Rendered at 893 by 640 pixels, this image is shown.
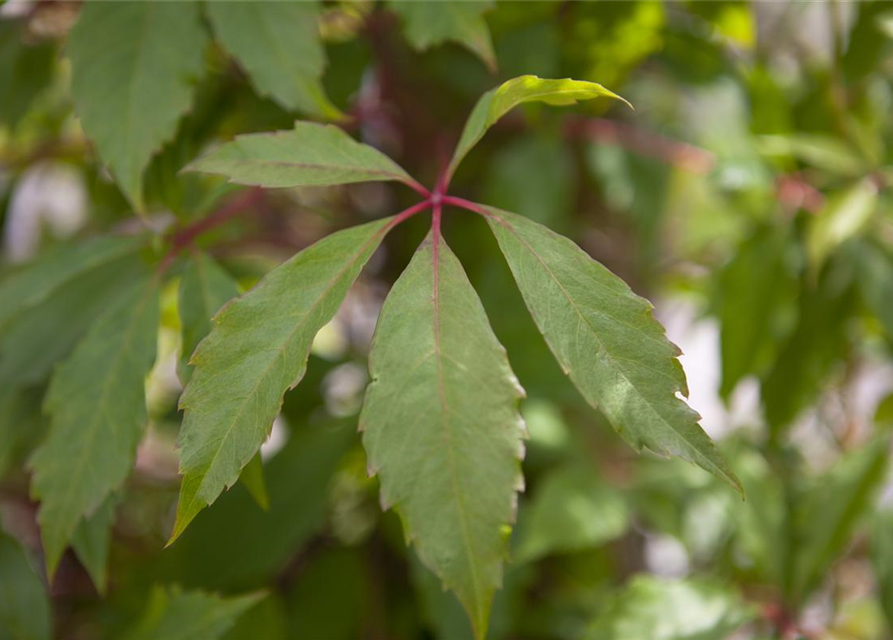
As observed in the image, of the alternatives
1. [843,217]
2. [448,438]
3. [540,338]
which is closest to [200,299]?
[448,438]

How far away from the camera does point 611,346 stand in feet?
1.22

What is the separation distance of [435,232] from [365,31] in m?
0.51

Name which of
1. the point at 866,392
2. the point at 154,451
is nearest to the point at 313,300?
the point at 154,451

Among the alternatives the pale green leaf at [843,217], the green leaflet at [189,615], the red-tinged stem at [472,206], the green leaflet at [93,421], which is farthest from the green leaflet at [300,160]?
the pale green leaf at [843,217]

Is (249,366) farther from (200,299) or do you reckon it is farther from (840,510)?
(840,510)

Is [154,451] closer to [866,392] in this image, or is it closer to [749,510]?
[749,510]

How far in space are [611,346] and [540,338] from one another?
38 cm

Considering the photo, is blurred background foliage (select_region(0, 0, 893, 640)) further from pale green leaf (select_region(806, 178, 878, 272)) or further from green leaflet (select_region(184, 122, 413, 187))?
green leaflet (select_region(184, 122, 413, 187))

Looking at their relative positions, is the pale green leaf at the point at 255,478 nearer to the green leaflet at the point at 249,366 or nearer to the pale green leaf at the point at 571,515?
the green leaflet at the point at 249,366

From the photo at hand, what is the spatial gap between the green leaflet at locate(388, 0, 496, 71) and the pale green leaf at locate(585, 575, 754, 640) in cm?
38

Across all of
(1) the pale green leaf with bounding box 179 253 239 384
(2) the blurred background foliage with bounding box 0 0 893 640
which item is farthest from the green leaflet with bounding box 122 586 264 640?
(1) the pale green leaf with bounding box 179 253 239 384

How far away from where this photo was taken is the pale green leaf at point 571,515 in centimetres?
69

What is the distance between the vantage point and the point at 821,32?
44.3 inches

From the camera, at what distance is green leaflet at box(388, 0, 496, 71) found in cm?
48
